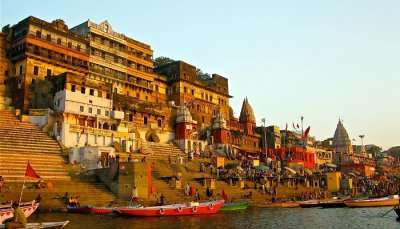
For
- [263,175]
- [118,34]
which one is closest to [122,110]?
[118,34]

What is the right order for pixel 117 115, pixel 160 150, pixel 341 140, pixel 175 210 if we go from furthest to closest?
pixel 341 140
pixel 160 150
pixel 117 115
pixel 175 210

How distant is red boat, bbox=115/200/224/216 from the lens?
26172 millimetres

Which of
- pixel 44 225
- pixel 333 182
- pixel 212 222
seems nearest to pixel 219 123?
pixel 333 182

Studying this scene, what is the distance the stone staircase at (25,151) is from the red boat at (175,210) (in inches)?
359

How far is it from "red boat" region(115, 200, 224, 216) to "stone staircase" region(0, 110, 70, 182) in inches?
359

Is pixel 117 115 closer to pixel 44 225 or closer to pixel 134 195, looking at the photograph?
pixel 134 195

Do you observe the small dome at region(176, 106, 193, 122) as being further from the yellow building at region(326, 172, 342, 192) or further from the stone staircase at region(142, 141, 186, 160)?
the yellow building at region(326, 172, 342, 192)

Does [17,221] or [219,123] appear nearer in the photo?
[17,221]

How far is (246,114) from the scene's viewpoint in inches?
2938

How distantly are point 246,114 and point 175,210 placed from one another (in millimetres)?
48629

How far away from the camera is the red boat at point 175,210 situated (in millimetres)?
26172

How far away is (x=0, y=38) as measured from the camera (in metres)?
48.3

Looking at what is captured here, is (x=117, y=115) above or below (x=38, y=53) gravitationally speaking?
below

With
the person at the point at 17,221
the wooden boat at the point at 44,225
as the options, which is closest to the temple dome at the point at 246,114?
the wooden boat at the point at 44,225
